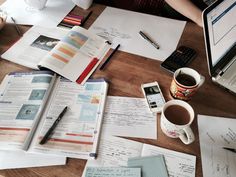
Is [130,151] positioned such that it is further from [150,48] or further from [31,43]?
[31,43]

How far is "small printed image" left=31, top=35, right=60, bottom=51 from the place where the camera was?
939 millimetres

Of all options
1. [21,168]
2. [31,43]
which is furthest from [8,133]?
[31,43]

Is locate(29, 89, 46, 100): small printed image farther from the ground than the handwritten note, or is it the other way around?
the handwritten note

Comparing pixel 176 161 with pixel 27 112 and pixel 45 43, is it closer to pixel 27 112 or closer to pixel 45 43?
pixel 27 112

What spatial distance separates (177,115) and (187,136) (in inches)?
2.8

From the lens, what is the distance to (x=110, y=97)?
802 mm

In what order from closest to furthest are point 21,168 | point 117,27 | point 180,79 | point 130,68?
point 21,168
point 180,79
point 130,68
point 117,27

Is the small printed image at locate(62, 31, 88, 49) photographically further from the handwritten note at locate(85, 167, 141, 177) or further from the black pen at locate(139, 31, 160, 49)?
the handwritten note at locate(85, 167, 141, 177)

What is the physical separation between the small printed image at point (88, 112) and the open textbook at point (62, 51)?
11cm

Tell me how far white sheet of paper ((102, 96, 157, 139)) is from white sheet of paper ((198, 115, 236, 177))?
14 cm

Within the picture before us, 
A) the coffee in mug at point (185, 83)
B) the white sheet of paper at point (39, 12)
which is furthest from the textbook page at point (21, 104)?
the coffee in mug at point (185, 83)

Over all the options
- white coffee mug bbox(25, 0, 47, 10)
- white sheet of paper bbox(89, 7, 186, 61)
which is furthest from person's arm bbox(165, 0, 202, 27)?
white coffee mug bbox(25, 0, 47, 10)

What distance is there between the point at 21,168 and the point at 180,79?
1.75 feet

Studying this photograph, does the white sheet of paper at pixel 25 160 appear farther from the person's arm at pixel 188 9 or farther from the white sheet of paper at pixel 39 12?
the person's arm at pixel 188 9
